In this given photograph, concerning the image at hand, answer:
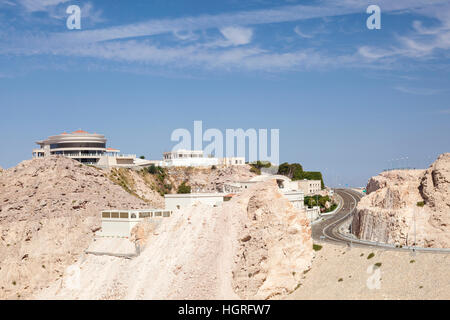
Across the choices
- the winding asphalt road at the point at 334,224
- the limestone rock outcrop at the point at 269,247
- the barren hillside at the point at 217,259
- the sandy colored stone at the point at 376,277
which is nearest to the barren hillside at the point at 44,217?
the barren hillside at the point at 217,259

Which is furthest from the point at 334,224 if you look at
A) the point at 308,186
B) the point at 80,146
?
the point at 80,146

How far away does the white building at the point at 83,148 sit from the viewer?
119 meters

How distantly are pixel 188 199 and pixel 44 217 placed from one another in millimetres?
17945

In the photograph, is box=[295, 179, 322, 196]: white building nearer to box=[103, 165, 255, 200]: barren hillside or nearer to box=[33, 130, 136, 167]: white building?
box=[103, 165, 255, 200]: barren hillside

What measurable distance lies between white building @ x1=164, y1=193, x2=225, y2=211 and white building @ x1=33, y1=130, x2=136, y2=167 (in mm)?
53628

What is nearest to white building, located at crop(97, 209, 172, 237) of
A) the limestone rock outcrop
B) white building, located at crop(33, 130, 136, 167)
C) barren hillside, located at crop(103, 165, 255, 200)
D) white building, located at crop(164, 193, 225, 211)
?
white building, located at crop(164, 193, 225, 211)

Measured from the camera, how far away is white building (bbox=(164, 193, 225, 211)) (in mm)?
67188

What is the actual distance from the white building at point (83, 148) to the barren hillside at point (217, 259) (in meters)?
60.1

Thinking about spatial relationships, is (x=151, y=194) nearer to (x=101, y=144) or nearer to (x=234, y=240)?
(x=101, y=144)

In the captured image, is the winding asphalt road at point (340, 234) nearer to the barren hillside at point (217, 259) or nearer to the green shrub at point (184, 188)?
the barren hillside at point (217, 259)

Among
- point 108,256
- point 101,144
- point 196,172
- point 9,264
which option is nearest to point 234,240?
point 108,256

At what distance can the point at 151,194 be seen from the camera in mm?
120125

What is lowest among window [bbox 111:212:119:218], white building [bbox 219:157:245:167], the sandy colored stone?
the sandy colored stone

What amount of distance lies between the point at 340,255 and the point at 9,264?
123 feet
